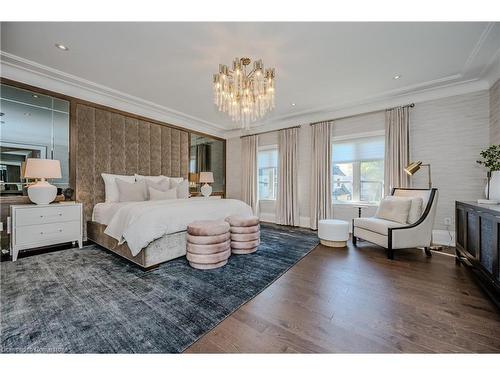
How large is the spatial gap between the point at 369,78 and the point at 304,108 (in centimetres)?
147

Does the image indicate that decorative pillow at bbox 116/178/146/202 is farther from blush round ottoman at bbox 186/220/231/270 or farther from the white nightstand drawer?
blush round ottoman at bbox 186/220/231/270

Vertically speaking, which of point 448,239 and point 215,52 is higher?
point 215,52

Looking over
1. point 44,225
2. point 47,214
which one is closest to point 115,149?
point 47,214

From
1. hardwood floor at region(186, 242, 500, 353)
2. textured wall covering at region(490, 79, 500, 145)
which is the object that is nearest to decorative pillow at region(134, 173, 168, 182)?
hardwood floor at region(186, 242, 500, 353)

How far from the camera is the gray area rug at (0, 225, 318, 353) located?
130 centimetres

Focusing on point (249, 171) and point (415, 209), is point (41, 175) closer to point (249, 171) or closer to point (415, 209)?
point (249, 171)

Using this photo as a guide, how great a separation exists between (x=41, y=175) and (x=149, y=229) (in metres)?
1.92

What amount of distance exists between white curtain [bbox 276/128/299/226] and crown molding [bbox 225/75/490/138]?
11.9 inches

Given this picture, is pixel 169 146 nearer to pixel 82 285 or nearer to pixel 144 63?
pixel 144 63

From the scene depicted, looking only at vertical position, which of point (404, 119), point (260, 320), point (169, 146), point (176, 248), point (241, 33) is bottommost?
point (260, 320)

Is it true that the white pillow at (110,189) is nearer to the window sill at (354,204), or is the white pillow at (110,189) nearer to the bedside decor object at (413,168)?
the window sill at (354,204)

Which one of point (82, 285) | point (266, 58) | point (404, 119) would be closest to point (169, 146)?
point (266, 58)

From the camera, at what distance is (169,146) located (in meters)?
4.81

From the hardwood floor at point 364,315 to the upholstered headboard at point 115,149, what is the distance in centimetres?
351
